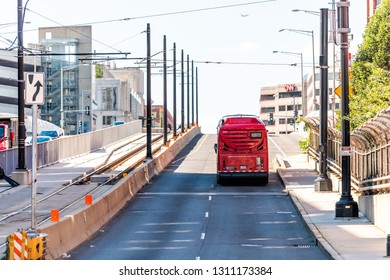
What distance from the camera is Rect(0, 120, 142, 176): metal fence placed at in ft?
175

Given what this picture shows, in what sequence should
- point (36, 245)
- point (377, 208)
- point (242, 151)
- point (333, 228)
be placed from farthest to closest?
point (242, 151) < point (333, 228) < point (377, 208) < point (36, 245)

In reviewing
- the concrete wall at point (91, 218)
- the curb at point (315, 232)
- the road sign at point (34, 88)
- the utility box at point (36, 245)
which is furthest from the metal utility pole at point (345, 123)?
the utility box at point (36, 245)

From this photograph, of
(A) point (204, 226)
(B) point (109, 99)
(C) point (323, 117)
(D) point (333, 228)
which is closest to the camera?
(D) point (333, 228)

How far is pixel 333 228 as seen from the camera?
3253 centimetres

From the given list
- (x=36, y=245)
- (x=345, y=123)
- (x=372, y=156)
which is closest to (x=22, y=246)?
(x=36, y=245)

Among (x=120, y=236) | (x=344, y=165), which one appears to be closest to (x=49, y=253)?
(x=120, y=236)

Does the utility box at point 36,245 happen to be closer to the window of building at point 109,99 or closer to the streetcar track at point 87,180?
the streetcar track at point 87,180

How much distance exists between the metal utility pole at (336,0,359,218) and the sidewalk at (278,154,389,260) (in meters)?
0.41

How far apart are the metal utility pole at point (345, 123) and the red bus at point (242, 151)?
17.2 metres

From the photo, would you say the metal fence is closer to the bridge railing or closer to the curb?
the curb

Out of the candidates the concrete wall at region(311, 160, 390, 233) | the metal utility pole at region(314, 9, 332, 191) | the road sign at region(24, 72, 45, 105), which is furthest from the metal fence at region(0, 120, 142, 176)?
the road sign at region(24, 72, 45, 105)

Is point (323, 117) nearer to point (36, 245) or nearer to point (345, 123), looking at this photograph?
point (345, 123)

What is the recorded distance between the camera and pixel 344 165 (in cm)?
3500

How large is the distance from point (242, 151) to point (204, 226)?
681 inches
